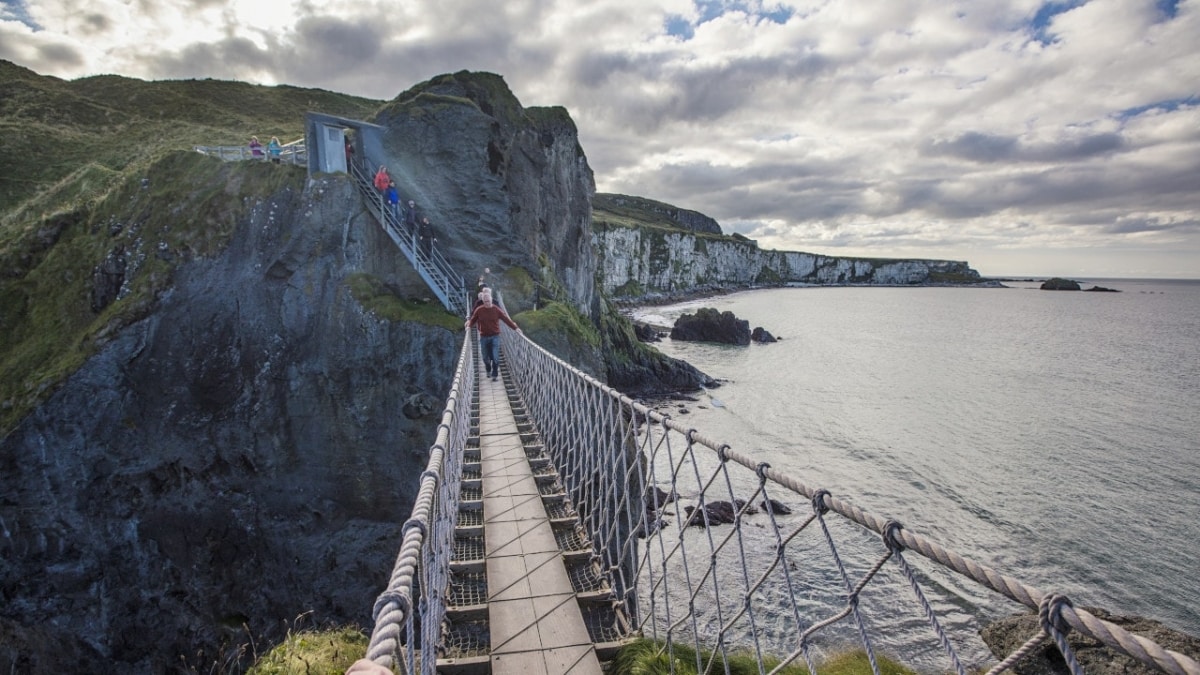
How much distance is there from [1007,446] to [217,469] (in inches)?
1220

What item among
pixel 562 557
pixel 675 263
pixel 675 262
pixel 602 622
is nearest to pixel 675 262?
pixel 675 262

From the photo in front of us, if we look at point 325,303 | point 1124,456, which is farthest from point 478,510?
point 1124,456

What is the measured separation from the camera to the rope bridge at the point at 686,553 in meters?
1.73

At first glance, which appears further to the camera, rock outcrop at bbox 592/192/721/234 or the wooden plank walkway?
rock outcrop at bbox 592/192/721/234

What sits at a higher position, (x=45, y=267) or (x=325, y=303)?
(x=45, y=267)

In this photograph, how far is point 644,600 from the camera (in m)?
11.1

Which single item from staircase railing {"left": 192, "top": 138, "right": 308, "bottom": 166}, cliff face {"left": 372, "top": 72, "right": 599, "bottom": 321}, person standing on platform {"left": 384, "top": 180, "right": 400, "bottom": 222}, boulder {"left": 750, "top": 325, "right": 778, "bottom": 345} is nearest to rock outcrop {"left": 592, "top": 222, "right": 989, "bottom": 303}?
boulder {"left": 750, "top": 325, "right": 778, "bottom": 345}

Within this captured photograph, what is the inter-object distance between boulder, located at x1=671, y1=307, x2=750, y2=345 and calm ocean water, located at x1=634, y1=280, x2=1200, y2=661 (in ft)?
9.13

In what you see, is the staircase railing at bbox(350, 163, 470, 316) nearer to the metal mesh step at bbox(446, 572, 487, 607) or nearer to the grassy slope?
the grassy slope

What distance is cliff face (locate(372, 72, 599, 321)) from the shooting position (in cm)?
1977

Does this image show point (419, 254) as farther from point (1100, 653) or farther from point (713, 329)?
point (713, 329)

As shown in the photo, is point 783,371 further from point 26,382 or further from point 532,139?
point 26,382

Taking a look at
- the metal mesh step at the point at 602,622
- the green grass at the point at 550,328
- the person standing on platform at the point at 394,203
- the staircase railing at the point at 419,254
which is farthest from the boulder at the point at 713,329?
the metal mesh step at the point at 602,622

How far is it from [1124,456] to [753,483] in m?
16.4
